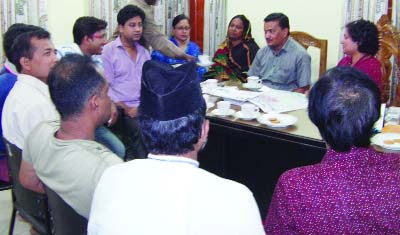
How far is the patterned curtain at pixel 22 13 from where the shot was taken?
3570 millimetres

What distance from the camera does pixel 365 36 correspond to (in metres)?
2.86

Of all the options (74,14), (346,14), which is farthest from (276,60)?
(74,14)

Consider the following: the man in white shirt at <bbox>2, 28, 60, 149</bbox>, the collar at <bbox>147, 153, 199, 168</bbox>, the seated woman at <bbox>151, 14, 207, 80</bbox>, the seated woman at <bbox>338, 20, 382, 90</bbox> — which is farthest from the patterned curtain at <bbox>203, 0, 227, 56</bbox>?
the collar at <bbox>147, 153, 199, 168</bbox>

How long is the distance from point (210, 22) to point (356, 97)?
365 centimetres

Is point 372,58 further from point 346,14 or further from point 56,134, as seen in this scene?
point 56,134

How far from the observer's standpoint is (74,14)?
3.99 meters

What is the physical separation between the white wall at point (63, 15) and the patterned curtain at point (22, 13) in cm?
9

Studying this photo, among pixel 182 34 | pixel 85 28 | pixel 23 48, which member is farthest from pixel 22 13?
pixel 23 48

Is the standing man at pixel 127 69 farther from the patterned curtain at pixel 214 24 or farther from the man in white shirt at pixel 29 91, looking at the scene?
the patterned curtain at pixel 214 24

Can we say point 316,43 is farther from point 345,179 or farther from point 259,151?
point 345,179

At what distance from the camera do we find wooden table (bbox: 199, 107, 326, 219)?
7.02 ft

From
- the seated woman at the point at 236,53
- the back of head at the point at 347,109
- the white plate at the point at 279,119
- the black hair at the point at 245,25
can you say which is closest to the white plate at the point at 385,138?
the white plate at the point at 279,119

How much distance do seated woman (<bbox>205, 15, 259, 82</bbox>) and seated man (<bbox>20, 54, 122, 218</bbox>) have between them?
8.33 feet

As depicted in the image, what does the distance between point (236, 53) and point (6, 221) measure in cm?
238
